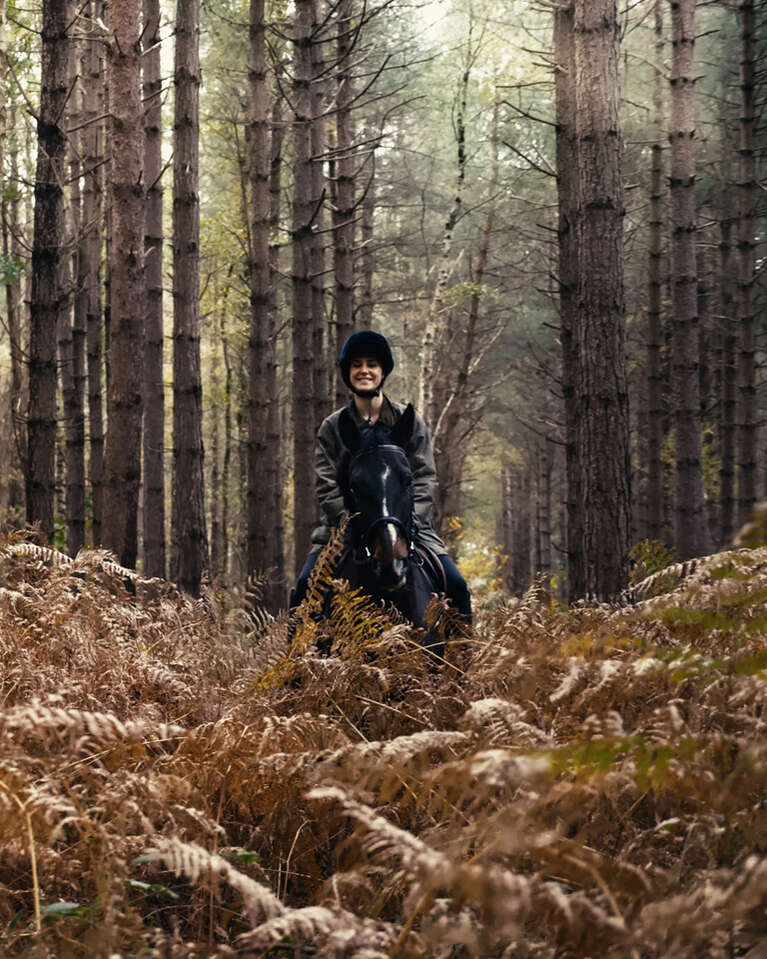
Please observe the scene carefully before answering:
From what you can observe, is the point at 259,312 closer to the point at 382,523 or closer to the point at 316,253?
the point at 316,253

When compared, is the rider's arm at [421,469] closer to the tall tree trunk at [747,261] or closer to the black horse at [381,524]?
the black horse at [381,524]

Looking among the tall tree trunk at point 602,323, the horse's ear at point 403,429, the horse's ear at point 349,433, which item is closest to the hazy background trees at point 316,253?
the tall tree trunk at point 602,323

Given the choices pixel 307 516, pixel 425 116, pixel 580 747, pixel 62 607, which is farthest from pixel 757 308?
pixel 580 747

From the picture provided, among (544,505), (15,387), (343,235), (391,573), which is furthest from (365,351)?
(544,505)

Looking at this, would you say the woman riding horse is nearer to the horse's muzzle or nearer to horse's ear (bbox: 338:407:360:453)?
horse's ear (bbox: 338:407:360:453)

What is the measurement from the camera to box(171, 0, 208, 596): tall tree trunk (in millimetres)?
14430

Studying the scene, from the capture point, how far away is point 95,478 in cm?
2095

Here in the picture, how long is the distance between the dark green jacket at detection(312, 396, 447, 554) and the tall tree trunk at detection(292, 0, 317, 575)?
335 inches

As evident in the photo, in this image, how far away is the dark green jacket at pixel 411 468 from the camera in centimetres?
647

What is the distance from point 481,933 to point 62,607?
146 inches

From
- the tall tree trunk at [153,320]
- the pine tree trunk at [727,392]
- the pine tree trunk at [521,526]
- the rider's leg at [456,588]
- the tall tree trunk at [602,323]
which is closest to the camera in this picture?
the rider's leg at [456,588]

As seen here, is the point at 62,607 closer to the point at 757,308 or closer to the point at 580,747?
the point at 580,747

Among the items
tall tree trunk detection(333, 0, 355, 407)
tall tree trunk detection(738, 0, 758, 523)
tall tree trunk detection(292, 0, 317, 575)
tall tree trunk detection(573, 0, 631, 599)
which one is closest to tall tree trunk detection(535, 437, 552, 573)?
tall tree trunk detection(738, 0, 758, 523)

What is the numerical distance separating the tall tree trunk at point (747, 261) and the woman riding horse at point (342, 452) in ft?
45.4
